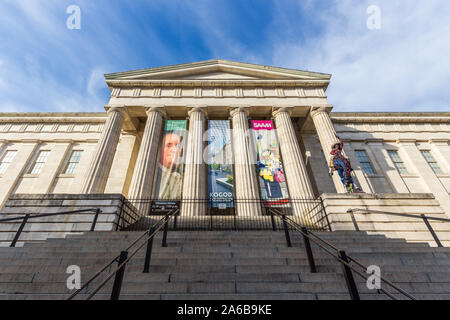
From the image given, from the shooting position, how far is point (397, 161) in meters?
20.1

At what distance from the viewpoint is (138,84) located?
18109 millimetres

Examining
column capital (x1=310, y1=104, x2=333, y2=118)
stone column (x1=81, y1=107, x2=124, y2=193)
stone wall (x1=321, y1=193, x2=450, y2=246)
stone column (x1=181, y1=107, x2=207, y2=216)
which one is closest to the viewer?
stone wall (x1=321, y1=193, x2=450, y2=246)

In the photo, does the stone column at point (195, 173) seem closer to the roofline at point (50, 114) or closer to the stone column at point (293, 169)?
the stone column at point (293, 169)

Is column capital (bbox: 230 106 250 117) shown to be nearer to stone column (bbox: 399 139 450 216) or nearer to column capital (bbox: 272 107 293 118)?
column capital (bbox: 272 107 293 118)

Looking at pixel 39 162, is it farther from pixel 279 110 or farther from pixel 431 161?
pixel 431 161

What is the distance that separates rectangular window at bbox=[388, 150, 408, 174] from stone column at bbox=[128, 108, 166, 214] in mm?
21558

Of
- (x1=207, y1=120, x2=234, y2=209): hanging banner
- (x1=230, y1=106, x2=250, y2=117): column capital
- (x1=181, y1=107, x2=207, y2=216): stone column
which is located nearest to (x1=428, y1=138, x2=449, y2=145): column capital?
(x1=230, y1=106, x2=250, y2=117): column capital

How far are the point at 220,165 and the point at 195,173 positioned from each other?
5.88 feet

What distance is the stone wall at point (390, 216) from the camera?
9.16 metres

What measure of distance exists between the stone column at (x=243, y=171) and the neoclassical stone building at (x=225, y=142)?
0.07 m

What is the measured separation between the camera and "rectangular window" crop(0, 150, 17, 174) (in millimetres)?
19359
